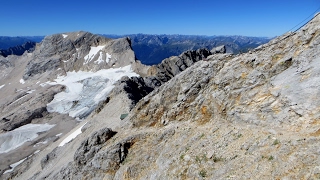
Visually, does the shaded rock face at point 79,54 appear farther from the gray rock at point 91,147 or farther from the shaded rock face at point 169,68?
the gray rock at point 91,147

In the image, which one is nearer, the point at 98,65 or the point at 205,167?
the point at 205,167

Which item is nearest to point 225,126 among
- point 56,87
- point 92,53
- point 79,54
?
point 56,87

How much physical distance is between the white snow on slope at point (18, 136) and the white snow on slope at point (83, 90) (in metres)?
13.1

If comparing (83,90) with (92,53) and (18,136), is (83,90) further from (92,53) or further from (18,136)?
(92,53)

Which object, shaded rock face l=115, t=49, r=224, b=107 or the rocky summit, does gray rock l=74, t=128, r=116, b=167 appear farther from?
shaded rock face l=115, t=49, r=224, b=107

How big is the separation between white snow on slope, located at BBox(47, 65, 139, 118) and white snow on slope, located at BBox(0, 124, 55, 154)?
1313 centimetres

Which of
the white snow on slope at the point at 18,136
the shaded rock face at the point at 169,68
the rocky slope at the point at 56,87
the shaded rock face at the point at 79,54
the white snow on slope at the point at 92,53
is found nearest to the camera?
the white snow on slope at the point at 18,136

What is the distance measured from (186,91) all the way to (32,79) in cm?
13336

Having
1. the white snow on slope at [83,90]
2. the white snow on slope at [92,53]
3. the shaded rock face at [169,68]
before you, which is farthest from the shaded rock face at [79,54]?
the shaded rock face at [169,68]

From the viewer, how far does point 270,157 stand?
56.5ft

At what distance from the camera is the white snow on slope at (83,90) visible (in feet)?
317

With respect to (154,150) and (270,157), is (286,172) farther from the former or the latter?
(154,150)

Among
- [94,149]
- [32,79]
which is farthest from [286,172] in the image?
[32,79]

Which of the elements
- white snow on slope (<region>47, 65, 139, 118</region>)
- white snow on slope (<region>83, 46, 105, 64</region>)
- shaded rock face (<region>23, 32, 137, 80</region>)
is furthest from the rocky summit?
white snow on slope (<region>83, 46, 105, 64</region>)
